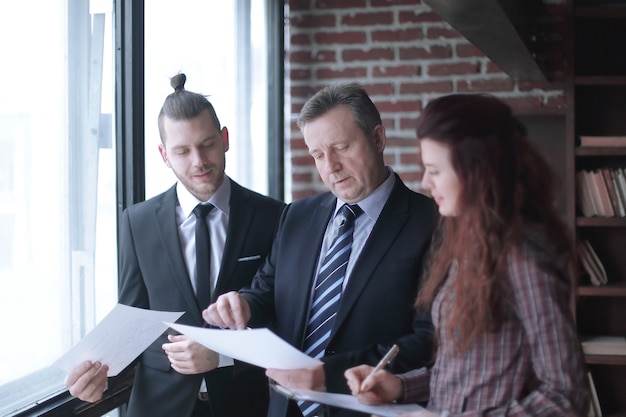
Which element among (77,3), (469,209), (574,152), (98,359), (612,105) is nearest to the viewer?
(469,209)

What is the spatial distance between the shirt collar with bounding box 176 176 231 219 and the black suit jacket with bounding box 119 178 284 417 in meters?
0.02

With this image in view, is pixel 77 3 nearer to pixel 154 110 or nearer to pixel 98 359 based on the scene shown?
pixel 154 110

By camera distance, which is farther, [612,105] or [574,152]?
[612,105]

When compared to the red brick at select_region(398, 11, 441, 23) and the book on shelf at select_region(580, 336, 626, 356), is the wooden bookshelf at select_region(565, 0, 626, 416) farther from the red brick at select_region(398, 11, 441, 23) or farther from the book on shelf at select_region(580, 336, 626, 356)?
the red brick at select_region(398, 11, 441, 23)

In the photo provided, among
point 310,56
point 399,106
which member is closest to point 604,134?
point 399,106

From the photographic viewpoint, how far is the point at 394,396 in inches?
56.4

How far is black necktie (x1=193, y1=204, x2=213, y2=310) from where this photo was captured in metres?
2.04

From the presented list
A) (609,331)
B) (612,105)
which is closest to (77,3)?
(612,105)

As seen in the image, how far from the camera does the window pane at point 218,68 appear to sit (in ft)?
9.08

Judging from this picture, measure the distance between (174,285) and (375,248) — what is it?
0.59 m

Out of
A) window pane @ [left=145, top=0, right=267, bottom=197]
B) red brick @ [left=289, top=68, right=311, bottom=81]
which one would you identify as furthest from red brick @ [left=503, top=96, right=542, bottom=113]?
window pane @ [left=145, top=0, right=267, bottom=197]

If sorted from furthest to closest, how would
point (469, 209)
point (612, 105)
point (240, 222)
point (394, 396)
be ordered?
point (612, 105)
point (240, 222)
point (394, 396)
point (469, 209)

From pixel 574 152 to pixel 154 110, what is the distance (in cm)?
184

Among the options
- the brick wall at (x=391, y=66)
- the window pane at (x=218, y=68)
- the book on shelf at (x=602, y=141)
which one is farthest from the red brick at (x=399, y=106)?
the book on shelf at (x=602, y=141)
